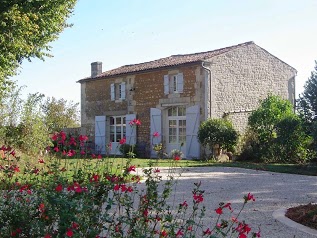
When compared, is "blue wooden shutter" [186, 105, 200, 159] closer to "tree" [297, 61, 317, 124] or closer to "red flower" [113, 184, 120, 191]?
"tree" [297, 61, 317, 124]

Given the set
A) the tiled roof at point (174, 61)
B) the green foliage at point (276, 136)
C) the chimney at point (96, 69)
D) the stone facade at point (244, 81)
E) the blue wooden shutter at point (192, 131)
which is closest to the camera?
the green foliage at point (276, 136)

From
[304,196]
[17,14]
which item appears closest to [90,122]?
[17,14]

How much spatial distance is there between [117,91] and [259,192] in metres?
15.5

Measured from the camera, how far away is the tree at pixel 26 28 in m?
14.0

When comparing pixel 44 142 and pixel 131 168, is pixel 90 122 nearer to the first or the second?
pixel 44 142

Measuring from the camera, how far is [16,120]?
15.7 m

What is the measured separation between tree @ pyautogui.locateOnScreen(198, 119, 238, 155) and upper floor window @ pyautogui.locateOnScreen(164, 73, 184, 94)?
8.17ft

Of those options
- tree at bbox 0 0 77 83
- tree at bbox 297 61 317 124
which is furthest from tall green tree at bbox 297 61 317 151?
tree at bbox 0 0 77 83

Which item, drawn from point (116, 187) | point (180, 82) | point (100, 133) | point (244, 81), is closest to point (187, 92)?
point (180, 82)

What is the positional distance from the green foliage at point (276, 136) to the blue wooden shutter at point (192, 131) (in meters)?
2.05

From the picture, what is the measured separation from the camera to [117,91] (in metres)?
23.3

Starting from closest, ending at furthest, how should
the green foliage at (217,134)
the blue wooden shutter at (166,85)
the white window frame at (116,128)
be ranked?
1. the green foliage at (217,134)
2. the blue wooden shutter at (166,85)
3. the white window frame at (116,128)

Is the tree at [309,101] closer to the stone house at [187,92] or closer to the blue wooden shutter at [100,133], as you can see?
the stone house at [187,92]

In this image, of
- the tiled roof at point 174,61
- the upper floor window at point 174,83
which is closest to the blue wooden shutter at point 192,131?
the upper floor window at point 174,83
